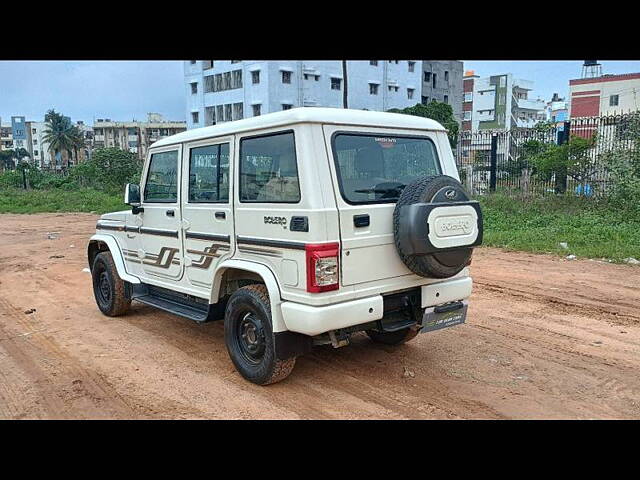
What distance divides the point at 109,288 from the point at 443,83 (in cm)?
5438

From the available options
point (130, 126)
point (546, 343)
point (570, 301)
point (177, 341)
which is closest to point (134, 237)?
point (177, 341)

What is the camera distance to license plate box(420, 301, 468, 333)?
4.67 m

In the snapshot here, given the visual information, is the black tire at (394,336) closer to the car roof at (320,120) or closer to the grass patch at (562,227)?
the car roof at (320,120)

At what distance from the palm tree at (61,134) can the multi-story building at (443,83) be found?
1820 inches

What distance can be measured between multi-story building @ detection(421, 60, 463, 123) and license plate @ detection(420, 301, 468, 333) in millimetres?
51240

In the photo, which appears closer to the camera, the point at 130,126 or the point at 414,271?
the point at 414,271

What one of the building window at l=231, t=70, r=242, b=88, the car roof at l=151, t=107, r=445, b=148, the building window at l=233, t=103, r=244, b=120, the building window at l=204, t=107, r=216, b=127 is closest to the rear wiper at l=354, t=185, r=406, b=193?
the car roof at l=151, t=107, r=445, b=148

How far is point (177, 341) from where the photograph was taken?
5.86m

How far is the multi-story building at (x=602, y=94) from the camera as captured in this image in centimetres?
4578

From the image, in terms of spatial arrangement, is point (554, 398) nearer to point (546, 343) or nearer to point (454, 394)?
point (454, 394)

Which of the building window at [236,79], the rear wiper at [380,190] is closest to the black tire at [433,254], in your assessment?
→ the rear wiper at [380,190]

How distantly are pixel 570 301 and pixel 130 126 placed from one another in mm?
93819

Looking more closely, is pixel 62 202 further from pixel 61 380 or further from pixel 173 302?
pixel 61 380

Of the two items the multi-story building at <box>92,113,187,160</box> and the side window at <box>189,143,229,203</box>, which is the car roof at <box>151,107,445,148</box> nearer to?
the side window at <box>189,143,229,203</box>
